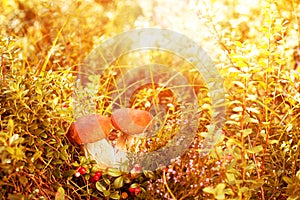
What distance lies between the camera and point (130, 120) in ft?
5.98

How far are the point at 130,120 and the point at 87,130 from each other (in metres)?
0.18

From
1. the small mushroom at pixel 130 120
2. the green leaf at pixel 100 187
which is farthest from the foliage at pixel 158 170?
the small mushroom at pixel 130 120

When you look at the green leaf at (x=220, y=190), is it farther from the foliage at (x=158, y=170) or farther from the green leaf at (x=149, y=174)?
the green leaf at (x=149, y=174)

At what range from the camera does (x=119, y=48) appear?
3.00 m

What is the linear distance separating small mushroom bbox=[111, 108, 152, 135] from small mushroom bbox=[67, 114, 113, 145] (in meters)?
0.06

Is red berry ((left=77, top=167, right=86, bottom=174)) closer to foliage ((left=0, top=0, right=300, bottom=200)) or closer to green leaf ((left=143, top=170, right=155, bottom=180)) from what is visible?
foliage ((left=0, top=0, right=300, bottom=200))

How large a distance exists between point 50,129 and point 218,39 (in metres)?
0.94

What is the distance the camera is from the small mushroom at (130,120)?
71.4 inches

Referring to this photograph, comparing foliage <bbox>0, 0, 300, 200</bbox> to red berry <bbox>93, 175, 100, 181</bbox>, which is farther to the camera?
red berry <bbox>93, 175, 100, 181</bbox>

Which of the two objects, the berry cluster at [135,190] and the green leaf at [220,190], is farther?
the berry cluster at [135,190]

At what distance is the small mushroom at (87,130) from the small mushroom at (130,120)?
0.06m

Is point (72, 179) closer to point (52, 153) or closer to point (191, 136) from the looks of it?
point (52, 153)

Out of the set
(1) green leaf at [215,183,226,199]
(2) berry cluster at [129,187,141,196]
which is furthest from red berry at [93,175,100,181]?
(1) green leaf at [215,183,226,199]

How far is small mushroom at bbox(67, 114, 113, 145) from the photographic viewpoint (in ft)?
Answer: 5.75
